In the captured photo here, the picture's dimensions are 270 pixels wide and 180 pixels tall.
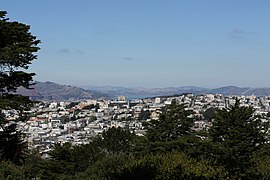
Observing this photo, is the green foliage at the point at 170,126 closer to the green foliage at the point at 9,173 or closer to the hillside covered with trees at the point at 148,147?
the hillside covered with trees at the point at 148,147

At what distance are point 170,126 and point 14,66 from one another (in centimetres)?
1175

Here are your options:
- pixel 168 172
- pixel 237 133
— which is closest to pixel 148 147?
pixel 237 133

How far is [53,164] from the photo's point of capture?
25.2 metres

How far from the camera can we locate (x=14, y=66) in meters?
14.0

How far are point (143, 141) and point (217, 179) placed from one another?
1238cm

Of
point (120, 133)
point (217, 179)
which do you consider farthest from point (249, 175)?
point (120, 133)

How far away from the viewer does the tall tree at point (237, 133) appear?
2205cm

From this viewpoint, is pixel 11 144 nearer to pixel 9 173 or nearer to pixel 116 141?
pixel 9 173

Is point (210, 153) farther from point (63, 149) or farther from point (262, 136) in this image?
point (63, 149)

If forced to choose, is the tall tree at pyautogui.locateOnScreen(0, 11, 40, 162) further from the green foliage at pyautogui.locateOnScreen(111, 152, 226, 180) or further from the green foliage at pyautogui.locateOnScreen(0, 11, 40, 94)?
the green foliage at pyautogui.locateOnScreen(111, 152, 226, 180)

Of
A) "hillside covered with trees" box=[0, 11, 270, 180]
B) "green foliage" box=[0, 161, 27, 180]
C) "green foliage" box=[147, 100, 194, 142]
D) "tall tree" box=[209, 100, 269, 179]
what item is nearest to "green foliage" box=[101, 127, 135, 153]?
"hillside covered with trees" box=[0, 11, 270, 180]

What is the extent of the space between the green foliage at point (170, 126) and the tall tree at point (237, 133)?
1598 mm

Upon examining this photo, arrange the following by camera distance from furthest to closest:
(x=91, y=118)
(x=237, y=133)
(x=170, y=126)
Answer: (x=91, y=118) < (x=170, y=126) < (x=237, y=133)

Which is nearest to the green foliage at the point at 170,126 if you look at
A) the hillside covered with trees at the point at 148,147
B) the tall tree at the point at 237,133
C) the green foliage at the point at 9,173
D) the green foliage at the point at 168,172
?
the hillside covered with trees at the point at 148,147
